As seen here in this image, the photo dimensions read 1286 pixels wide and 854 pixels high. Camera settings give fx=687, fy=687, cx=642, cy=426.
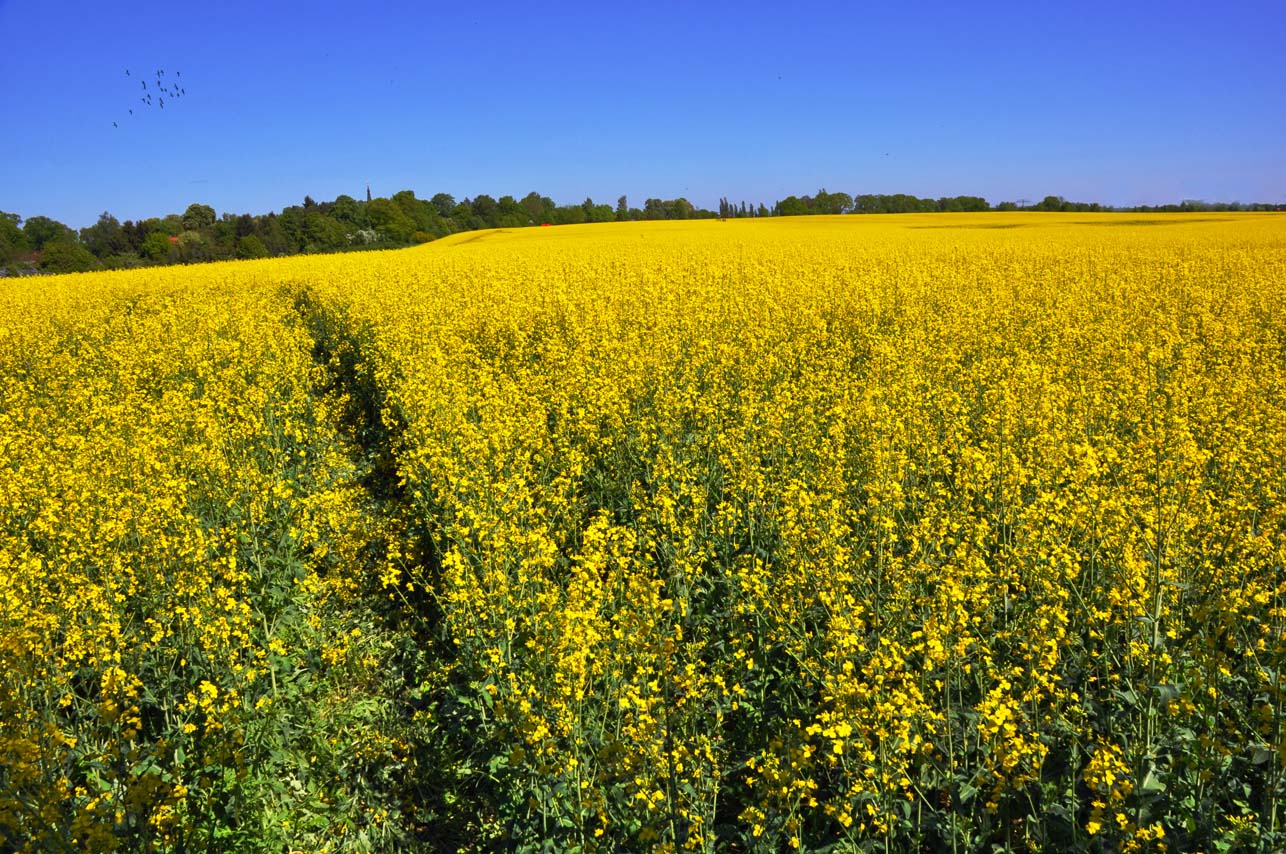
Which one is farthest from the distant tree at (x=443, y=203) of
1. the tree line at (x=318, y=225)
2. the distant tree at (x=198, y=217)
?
the distant tree at (x=198, y=217)

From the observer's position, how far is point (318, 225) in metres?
59.0

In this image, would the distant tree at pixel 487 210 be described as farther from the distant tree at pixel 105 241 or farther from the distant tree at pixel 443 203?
the distant tree at pixel 105 241

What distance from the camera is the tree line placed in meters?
50.2

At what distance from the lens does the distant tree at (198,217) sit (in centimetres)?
6255

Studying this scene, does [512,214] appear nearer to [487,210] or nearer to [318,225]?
[487,210]

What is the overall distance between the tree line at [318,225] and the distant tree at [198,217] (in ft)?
0.28

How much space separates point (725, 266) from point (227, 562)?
17397 mm

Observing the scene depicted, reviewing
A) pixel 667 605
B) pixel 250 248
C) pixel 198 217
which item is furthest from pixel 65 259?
pixel 667 605

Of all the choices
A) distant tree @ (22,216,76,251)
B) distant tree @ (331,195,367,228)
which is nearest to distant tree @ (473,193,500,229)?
distant tree @ (331,195,367,228)

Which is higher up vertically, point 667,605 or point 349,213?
point 349,213

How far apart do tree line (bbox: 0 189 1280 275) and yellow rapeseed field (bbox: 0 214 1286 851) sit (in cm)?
4913

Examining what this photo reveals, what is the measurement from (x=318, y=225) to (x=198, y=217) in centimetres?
1671

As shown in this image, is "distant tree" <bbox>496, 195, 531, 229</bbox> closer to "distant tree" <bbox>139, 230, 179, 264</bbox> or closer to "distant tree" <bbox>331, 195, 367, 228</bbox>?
Answer: "distant tree" <bbox>331, 195, 367, 228</bbox>

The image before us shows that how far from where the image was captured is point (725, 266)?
20406 mm
